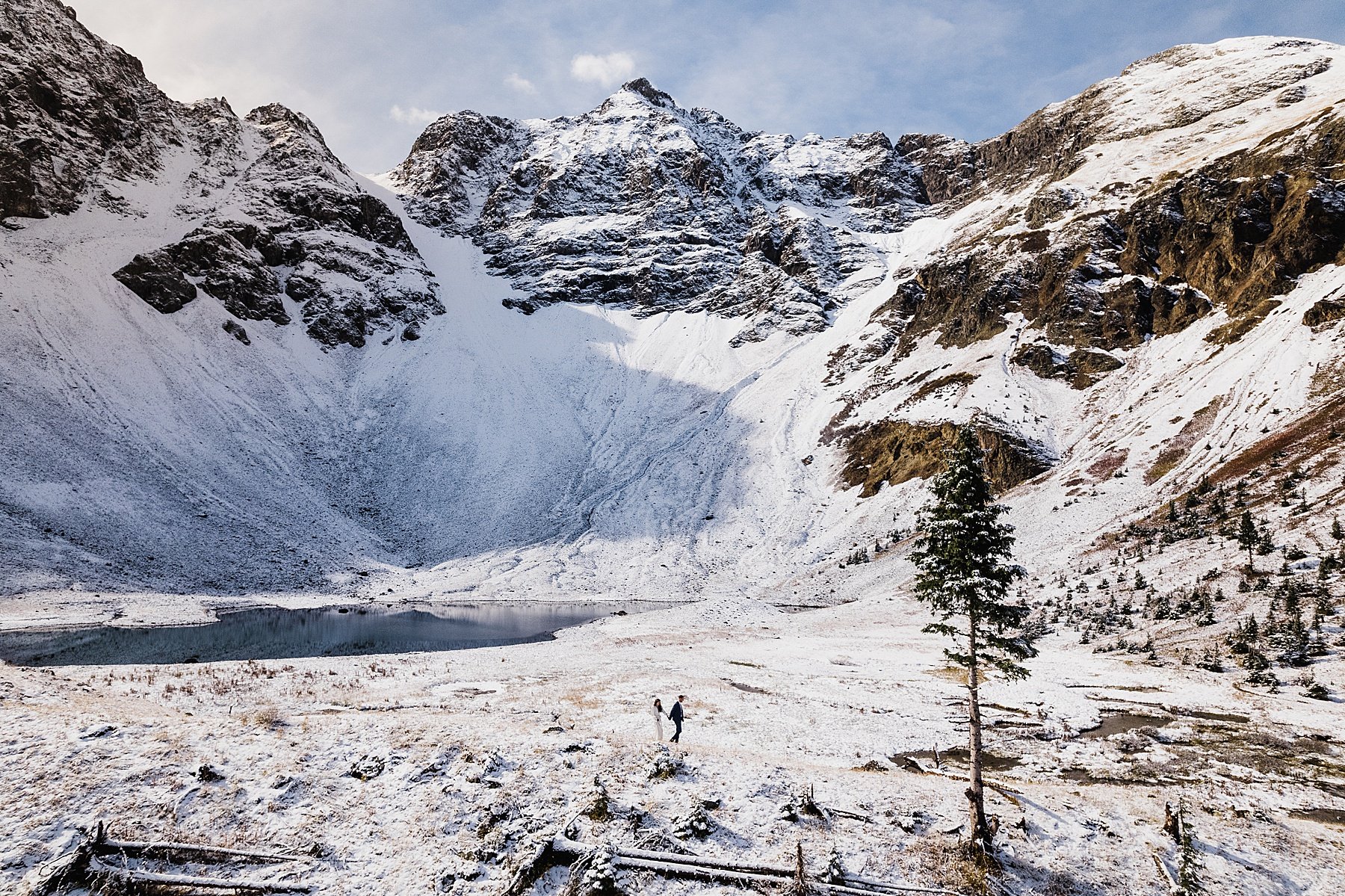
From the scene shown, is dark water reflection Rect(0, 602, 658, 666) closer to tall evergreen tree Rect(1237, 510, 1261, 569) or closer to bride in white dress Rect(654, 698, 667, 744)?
bride in white dress Rect(654, 698, 667, 744)

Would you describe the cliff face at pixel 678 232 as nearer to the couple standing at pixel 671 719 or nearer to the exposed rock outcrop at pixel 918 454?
the exposed rock outcrop at pixel 918 454

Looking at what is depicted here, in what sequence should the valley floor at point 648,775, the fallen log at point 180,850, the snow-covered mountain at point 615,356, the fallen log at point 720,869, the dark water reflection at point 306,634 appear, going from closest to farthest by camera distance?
the fallen log at point 180,850
the fallen log at point 720,869
the valley floor at point 648,775
the dark water reflection at point 306,634
the snow-covered mountain at point 615,356

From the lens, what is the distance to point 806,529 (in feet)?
256

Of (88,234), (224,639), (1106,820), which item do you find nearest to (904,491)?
(1106,820)

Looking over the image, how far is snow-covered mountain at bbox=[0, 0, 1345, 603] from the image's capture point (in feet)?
207

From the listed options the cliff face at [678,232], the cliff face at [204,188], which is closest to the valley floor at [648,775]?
the cliff face at [204,188]

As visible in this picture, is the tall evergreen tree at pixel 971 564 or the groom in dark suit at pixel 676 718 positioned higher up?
the tall evergreen tree at pixel 971 564

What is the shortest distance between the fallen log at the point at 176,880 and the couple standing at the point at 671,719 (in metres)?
11.1

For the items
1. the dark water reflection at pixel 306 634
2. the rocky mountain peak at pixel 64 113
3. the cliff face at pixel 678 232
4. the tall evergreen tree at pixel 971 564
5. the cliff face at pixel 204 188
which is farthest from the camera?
the cliff face at pixel 678 232

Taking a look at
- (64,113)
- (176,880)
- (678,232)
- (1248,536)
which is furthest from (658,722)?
(678,232)

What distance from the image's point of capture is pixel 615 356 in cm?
13275

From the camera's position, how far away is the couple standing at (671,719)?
65.6 ft

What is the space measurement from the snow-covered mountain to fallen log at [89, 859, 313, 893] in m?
50.5

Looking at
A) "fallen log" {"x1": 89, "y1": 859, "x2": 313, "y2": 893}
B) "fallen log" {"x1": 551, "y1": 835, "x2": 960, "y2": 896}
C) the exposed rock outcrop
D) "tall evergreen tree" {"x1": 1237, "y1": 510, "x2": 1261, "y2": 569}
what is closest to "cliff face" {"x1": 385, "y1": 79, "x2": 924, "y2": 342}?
the exposed rock outcrop
